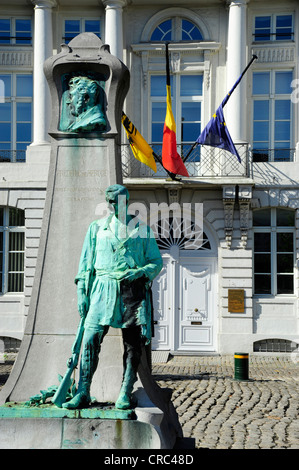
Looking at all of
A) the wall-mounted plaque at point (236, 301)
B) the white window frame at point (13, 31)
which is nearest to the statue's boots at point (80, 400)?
the wall-mounted plaque at point (236, 301)

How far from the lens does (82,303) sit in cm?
652

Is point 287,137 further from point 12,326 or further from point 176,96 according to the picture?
point 12,326

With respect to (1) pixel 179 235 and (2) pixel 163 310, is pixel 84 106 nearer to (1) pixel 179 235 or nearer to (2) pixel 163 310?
(1) pixel 179 235

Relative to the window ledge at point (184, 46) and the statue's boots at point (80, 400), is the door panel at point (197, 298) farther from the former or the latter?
the statue's boots at point (80, 400)

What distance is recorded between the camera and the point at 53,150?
24.7 ft

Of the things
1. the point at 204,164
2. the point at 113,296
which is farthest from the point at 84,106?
the point at 204,164

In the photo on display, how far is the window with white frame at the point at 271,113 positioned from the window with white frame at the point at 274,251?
173 cm

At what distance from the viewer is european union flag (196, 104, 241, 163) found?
1941cm

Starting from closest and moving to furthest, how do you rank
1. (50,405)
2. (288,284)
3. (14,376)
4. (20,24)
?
(50,405) < (14,376) < (288,284) < (20,24)

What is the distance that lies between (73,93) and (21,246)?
15047 mm

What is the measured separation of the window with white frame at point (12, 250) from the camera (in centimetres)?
2209

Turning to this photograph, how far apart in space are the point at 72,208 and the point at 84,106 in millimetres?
999

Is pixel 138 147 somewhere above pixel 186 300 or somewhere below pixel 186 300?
above

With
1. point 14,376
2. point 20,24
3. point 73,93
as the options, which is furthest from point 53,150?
point 20,24
